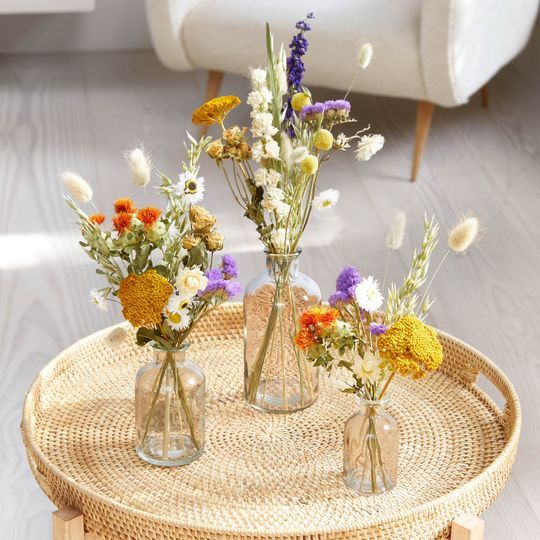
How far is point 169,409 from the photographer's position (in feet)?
3.88

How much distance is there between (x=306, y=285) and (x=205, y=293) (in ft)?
0.60

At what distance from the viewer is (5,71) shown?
3.76 m

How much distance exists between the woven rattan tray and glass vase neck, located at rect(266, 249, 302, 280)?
177mm

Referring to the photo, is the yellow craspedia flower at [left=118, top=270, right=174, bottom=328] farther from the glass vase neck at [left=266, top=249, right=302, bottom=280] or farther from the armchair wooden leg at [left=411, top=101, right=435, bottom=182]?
the armchair wooden leg at [left=411, top=101, right=435, bottom=182]

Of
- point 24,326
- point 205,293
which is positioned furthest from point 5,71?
point 205,293

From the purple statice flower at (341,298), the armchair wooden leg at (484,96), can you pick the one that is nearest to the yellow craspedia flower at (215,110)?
the purple statice flower at (341,298)

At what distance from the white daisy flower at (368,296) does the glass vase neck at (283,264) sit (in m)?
0.15

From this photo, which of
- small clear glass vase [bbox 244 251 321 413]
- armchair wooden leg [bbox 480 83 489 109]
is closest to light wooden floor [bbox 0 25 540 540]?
armchair wooden leg [bbox 480 83 489 109]

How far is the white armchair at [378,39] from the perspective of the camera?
2637mm

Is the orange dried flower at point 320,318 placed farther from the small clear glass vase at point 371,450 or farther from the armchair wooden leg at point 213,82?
the armchair wooden leg at point 213,82

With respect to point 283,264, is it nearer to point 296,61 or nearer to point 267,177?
point 267,177

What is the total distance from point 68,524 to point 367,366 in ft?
1.11

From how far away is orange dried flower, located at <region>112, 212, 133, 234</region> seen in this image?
3.60ft

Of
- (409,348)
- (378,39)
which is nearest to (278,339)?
(409,348)
